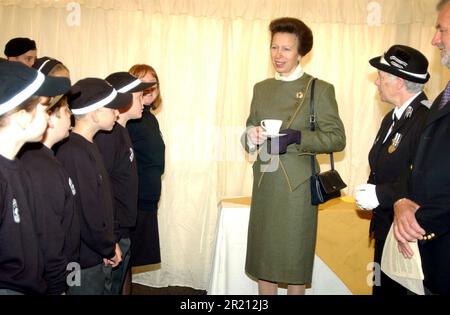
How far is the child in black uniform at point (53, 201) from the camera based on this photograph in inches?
62.7

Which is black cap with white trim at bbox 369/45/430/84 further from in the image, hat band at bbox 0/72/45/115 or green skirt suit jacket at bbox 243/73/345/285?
hat band at bbox 0/72/45/115

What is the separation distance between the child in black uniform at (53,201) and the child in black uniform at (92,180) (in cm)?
11

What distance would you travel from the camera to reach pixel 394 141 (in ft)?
6.93

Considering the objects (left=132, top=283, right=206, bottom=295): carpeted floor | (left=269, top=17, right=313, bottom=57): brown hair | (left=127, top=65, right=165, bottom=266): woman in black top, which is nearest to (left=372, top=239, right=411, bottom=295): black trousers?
(left=269, top=17, right=313, bottom=57): brown hair

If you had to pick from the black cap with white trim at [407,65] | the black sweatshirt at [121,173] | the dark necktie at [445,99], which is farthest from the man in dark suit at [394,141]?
the black sweatshirt at [121,173]

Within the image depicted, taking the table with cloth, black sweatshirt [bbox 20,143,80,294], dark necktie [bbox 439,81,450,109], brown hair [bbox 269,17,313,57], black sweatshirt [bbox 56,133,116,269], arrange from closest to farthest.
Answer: black sweatshirt [bbox 20,143,80,294], dark necktie [bbox 439,81,450,109], black sweatshirt [bbox 56,133,116,269], brown hair [bbox 269,17,313,57], the table with cloth

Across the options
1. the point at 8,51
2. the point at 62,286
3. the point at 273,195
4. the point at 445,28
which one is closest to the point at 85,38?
the point at 8,51

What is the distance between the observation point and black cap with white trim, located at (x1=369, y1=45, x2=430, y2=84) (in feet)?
7.13

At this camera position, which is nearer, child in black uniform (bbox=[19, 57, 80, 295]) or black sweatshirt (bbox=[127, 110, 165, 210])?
child in black uniform (bbox=[19, 57, 80, 295])

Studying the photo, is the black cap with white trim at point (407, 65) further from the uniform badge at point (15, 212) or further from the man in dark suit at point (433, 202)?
the uniform badge at point (15, 212)

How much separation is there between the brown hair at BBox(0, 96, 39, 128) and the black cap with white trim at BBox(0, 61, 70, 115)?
0.02m

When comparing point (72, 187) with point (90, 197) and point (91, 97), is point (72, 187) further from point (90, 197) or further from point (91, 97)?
point (91, 97)

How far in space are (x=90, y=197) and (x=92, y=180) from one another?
0.08m
